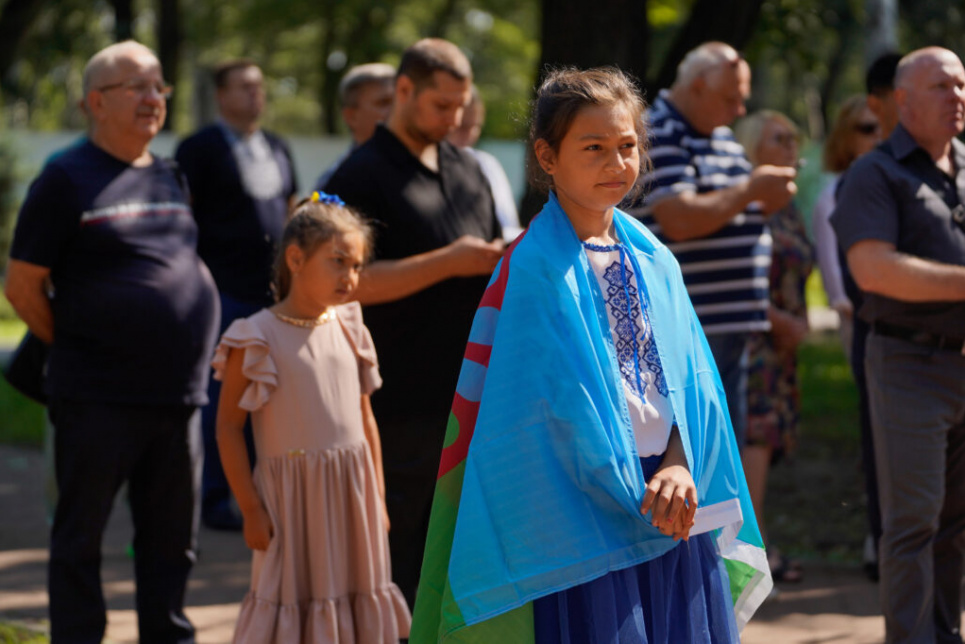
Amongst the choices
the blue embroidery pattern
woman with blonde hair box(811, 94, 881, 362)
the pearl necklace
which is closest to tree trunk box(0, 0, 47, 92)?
woman with blonde hair box(811, 94, 881, 362)

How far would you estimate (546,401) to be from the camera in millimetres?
2875

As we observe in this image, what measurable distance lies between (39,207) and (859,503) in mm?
5317

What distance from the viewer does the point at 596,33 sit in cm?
736

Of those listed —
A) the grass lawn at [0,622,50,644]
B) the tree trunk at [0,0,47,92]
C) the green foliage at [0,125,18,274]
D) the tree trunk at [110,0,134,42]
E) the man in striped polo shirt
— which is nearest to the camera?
the grass lawn at [0,622,50,644]

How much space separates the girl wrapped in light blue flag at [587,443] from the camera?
2863 mm

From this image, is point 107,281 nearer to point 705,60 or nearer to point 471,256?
point 471,256

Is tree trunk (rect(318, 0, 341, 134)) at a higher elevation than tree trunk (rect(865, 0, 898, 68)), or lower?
higher

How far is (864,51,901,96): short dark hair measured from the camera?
5.56 m

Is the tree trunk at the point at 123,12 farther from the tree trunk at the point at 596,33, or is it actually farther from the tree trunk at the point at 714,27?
the tree trunk at the point at 596,33

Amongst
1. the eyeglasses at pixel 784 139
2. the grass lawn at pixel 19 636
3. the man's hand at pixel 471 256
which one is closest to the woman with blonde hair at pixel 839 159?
the eyeglasses at pixel 784 139

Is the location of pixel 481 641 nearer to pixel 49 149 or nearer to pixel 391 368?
pixel 391 368

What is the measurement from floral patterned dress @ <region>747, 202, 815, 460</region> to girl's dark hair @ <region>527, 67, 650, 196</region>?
3131mm

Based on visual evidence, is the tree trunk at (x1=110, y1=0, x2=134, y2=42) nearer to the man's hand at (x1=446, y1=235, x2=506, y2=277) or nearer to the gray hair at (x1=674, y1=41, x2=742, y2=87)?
the gray hair at (x1=674, y1=41, x2=742, y2=87)


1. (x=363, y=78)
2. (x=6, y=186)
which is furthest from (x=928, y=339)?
(x=6, y=186)
